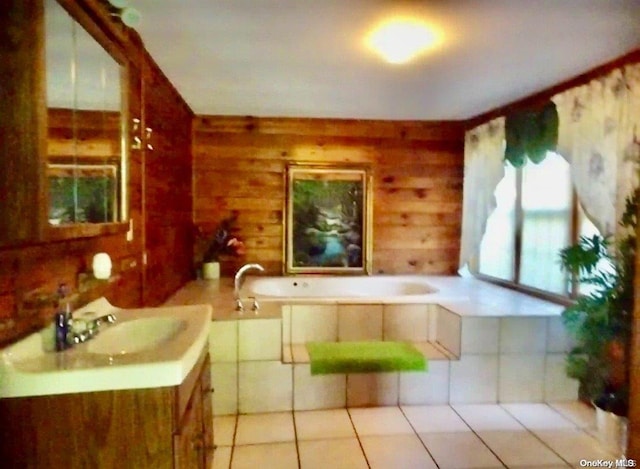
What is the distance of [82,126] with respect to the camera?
173 centimetres

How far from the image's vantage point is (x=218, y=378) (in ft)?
9.34

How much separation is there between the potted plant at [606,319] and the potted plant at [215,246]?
2.75m

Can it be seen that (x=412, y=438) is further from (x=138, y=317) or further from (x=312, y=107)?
(x=312, y=107)

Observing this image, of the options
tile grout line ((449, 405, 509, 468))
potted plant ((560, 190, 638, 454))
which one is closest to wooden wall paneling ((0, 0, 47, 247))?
tile grout line ((449, 405, 509, 468))

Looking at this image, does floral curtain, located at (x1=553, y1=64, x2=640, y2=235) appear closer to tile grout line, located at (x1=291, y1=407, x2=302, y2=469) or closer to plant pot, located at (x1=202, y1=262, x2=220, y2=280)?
tile grout line, located at (x1=291, y1=407, x2=302, y2=469)

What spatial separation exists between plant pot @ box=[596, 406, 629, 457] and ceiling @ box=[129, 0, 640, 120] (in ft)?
6.10

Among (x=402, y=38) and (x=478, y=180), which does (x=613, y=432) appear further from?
(x=478, y=180)

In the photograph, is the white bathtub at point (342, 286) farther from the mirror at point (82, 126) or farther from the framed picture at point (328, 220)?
the mirror at point (82, 126)

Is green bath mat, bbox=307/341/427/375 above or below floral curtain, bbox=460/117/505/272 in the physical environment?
below

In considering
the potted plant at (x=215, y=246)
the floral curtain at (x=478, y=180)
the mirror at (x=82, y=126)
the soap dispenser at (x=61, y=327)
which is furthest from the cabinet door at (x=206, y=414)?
the floral curtain at (x=478, y=180)

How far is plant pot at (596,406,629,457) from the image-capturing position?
2.38 metres

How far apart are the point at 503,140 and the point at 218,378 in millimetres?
2896

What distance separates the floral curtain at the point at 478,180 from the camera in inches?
163

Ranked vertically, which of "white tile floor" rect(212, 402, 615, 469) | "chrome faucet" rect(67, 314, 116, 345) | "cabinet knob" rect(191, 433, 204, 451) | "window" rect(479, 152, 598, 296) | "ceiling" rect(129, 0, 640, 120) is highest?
"ceiling" rect(129, 0, 640, 120)
